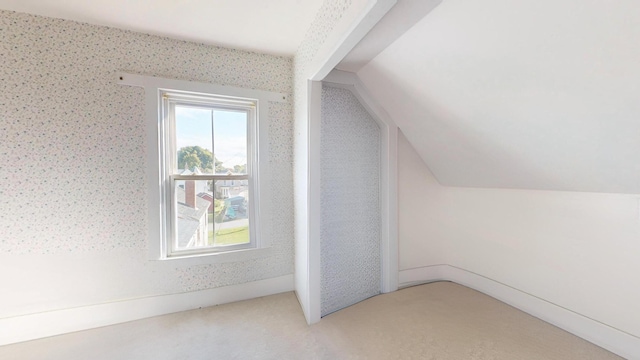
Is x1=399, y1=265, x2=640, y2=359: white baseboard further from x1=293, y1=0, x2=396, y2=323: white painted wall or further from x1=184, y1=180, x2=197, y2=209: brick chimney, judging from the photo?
x1=184, y1=180, x2=197, y2=209: brick chimney

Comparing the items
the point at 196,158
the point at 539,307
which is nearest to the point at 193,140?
the point at 196,158

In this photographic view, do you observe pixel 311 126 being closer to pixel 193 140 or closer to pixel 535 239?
pixel 193 140

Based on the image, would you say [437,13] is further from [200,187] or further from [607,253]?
[200,187]

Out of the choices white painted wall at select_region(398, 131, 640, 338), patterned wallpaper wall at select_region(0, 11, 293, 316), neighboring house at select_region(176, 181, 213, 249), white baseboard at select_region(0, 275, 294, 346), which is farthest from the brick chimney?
white painted wall at select_region(398, 131, 640, 338)

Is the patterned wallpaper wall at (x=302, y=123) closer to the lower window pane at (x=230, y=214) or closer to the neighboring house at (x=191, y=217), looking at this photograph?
the lower window pane at (x=230, y=214)

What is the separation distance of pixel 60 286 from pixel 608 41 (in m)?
3.69

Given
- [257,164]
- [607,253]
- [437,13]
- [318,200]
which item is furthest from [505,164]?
[257,164]

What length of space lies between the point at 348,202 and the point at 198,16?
79.2 inches

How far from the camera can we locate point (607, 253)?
1.70 metres

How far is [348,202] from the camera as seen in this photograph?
229 cm

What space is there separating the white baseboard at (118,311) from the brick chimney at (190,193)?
85cm

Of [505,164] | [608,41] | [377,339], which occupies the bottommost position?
[377,339]

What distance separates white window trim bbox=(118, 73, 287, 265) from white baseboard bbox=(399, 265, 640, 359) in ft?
5.58

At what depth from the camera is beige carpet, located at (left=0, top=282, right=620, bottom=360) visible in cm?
162
